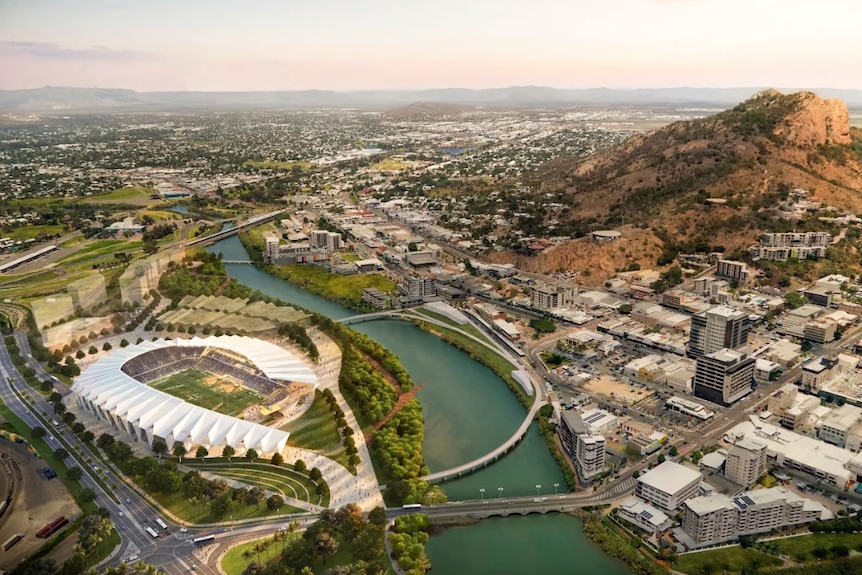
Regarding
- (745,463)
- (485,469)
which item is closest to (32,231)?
(485,469)

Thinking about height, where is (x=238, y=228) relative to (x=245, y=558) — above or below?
above

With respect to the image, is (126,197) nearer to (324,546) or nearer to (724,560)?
(324,546)

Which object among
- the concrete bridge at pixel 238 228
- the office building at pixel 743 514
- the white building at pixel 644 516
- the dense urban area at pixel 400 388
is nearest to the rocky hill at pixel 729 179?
the dense urban area at pixel 400 388

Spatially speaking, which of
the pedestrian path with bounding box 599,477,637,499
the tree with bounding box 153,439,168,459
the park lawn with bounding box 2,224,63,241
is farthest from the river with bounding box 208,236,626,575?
the park lawn with bounding box 2,224,63,241

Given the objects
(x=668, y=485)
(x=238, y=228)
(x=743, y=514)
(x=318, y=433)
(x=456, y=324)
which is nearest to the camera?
(x=743, y=514)

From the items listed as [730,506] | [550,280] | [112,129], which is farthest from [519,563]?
[112,129]

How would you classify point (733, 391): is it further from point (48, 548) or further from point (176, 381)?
point (48, 548)
